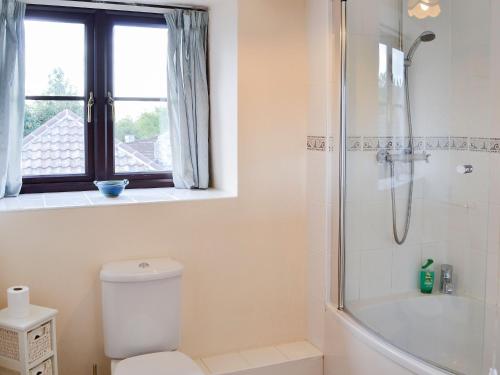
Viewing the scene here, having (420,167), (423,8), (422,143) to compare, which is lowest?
(420,167)

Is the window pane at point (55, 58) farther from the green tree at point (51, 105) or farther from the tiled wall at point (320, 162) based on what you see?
the tiled wall at point (320, 162)

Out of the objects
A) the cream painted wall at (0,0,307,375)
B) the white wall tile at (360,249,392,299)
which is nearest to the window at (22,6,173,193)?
the cream painted wall at (0,0,307,375)

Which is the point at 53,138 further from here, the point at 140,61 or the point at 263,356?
the point at 263,356

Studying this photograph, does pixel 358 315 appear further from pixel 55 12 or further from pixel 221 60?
pixel 55 12

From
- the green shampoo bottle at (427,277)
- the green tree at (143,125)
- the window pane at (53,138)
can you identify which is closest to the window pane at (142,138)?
the green tree at (143,125)

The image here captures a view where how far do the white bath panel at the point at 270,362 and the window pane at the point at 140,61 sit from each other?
149 centimetres

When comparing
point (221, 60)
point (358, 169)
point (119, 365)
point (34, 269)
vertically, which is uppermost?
point (221, 60)

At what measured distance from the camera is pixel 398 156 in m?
2.72

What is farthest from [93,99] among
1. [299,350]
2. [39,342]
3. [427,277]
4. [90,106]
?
[427,277]

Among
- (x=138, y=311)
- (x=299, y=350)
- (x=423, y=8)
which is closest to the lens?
(x=138, y=311)

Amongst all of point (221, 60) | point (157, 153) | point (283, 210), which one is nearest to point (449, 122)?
point (283, 210)

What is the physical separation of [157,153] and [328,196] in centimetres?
103

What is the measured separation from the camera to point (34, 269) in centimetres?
244

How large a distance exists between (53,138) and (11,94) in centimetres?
32
